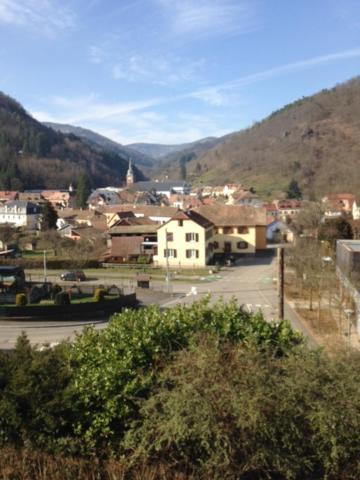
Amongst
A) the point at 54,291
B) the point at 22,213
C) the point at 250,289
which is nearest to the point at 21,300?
the point at 54,291

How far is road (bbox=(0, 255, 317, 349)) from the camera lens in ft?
67.1

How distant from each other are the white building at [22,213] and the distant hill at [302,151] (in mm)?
53203

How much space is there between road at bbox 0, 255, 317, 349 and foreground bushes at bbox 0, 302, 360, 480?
3.36 meters

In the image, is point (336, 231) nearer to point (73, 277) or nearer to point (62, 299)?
point (73, 277)

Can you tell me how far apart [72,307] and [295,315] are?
10.2 meters

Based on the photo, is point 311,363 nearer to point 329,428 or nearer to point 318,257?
point 329,428

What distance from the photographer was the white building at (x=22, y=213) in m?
70.1

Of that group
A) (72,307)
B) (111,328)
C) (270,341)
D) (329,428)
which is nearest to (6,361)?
(111,328)

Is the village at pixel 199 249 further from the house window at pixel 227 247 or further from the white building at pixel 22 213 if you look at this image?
the white building at pixel 22 213

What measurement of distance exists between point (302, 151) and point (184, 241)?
347 ft

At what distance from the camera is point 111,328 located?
10398mm

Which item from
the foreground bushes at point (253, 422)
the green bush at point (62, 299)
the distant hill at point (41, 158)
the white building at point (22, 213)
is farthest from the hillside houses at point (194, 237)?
the distant hill at point (41, 158)

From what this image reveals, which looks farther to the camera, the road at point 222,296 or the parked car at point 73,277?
the parked car at point 73,277

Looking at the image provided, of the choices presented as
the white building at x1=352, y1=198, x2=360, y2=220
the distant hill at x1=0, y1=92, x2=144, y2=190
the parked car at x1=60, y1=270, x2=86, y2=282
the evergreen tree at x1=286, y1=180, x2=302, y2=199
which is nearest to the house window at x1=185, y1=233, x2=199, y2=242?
the parked car at x1=60, y1=270, x2=86, y2=282
